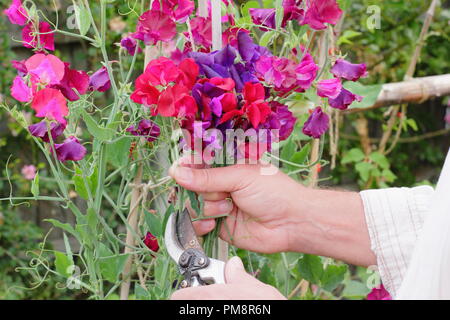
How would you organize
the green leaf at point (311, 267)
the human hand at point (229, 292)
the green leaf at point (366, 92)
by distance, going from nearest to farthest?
1. the human hand at point (229, 292)
2. the green leaf at point (311, 267)
3. the green leaf at point (366, 92)

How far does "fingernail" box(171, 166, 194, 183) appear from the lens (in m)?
0.99

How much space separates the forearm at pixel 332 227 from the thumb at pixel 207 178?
0.22 metres

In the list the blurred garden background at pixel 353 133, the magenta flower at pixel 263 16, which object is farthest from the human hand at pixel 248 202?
the blurred garden background at pixel 353 133

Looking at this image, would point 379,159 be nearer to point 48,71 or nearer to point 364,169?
point 364,169

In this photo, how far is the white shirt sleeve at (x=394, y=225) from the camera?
4.09ft

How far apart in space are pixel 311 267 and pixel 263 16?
0.53 meters

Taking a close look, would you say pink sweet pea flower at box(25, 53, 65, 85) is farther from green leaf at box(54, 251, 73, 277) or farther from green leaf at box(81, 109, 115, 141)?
green leaf at box(54, 251, 73, 277)

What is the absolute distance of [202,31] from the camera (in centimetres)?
101

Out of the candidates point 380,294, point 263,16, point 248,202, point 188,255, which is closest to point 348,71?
point 263,16

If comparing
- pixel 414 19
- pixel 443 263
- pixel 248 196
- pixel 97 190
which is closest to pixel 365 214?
pixel 248 196

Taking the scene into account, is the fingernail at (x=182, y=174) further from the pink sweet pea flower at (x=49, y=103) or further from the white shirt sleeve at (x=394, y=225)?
the white shirt sleeve at (x=394, y=225)

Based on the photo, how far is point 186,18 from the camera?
3.28ft

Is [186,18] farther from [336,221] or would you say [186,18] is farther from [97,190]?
[336,221]
